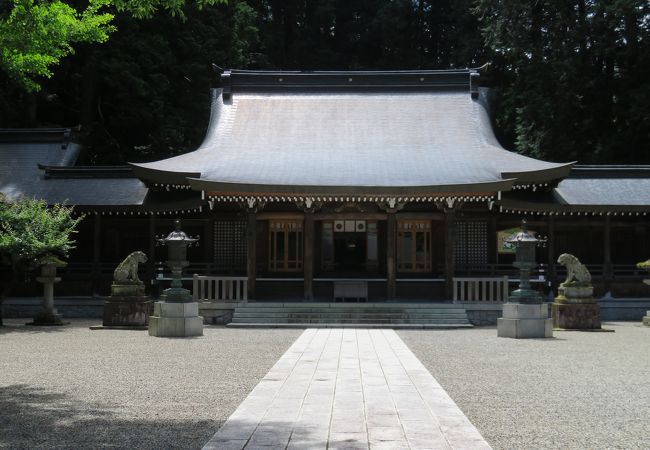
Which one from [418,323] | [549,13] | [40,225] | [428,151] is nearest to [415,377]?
[418,323]

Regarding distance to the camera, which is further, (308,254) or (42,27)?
(308,254)

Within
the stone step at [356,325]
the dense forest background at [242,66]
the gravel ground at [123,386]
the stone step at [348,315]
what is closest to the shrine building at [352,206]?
the stone step at [348,315]

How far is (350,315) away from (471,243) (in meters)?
5.76

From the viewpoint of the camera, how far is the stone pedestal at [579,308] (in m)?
17.8

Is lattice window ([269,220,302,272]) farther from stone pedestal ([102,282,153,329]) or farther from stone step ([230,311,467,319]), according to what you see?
stone pedestal ([102,282,153,329])

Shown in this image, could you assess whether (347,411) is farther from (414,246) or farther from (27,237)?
(414,246)

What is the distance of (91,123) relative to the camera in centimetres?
3444

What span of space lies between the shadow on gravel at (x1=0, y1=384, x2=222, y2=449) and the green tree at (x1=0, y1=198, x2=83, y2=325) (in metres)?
10.7

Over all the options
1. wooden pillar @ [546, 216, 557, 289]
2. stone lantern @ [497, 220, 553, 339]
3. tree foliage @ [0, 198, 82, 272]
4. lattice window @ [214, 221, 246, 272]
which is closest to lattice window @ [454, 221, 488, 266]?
wooden pillar @ [546, 216, 557, 289]

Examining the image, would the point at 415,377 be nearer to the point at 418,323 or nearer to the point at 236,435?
the point at 236,435

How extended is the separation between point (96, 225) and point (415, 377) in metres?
15.9

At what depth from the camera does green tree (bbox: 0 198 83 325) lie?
59.7 feet

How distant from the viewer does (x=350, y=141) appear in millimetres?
25125

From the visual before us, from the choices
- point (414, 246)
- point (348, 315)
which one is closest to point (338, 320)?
point (348, 315)
